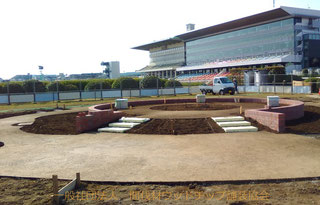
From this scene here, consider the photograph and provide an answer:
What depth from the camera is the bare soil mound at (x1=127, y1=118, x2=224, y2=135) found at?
12.6m

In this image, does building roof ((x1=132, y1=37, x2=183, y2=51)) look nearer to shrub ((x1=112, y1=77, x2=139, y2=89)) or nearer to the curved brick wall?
shrub ((x1=112, y1=77, x2=139, y2=89))

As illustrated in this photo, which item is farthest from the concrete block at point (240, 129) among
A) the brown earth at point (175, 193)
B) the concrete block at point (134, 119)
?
the brown earth at point (175, 193)

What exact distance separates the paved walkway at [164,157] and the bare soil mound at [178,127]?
27.6 inches

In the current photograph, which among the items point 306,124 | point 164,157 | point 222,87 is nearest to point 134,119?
point 164,157

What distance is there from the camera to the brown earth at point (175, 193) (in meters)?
5.62

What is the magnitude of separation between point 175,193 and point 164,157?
108 inches

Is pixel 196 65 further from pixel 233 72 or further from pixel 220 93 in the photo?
pixel 220 93

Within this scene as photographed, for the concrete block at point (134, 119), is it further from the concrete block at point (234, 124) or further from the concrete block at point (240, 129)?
the concrete block at point (240, 129)

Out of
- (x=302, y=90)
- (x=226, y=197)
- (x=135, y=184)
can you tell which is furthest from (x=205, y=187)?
(x=302, y=90)

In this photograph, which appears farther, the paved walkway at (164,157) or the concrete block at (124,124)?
the concrete block at (124,124)

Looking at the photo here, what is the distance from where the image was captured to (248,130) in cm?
1252

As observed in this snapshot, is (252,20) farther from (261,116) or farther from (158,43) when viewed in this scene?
(261,116)

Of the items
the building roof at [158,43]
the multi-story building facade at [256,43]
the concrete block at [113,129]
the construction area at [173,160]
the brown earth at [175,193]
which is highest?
the building roof at [158,43]

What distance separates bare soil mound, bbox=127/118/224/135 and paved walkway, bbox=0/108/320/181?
2.30 ft
